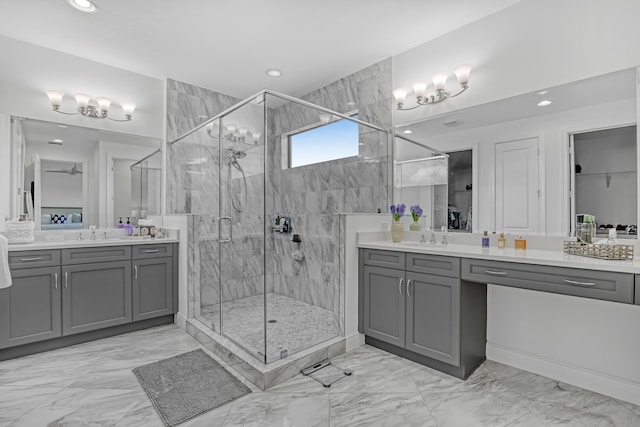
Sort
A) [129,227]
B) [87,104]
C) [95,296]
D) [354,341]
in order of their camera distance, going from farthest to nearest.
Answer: [129,227]
[87,104]
[95,296]
[354,341]

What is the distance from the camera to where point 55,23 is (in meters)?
2.69

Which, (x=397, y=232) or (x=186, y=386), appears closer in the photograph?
(x=186, y=386)

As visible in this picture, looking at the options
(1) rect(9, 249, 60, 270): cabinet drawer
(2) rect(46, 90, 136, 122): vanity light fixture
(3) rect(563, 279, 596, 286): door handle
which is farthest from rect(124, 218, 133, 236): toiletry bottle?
(3) rect(563, 279, 596, 286): door handle

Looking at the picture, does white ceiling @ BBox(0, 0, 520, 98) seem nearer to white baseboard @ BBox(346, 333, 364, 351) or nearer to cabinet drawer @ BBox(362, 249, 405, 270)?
cabinet drawer @ BBox(362, 249, 405, 270)

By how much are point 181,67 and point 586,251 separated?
3.98m

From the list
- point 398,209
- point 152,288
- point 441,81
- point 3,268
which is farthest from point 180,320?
point 441,81

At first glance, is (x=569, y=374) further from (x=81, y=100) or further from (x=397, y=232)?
(x=81, y=100)

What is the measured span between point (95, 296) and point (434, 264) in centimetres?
292

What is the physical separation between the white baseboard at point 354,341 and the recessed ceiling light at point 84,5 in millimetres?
3342

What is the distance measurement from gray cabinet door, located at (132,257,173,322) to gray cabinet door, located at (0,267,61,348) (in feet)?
1.94

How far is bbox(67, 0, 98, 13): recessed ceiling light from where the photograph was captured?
7.96 feet

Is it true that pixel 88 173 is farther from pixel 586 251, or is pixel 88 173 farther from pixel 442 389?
pixel 586 251

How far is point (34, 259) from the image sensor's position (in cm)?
256

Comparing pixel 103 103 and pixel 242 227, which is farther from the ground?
pixel 103 103
